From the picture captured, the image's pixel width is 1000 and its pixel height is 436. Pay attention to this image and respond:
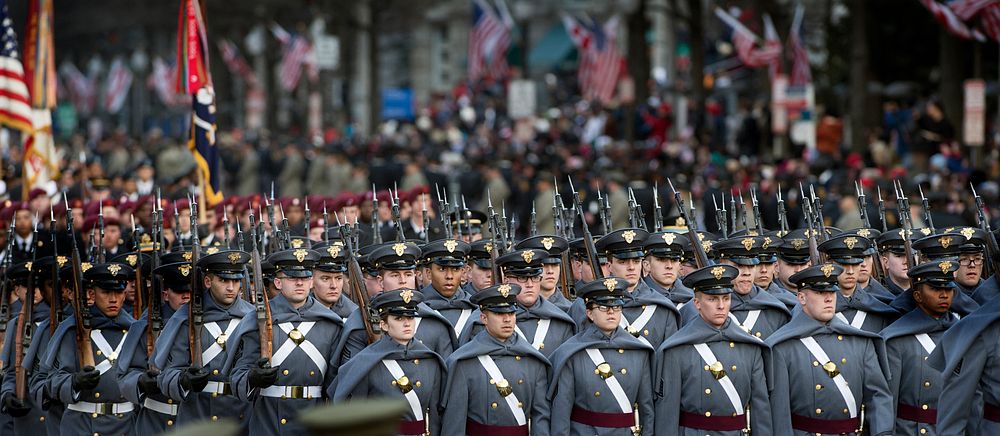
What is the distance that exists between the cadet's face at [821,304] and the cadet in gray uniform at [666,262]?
1924 mm

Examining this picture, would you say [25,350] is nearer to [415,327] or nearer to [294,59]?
[415,327]

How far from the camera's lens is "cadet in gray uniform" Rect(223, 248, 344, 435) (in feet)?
36.0

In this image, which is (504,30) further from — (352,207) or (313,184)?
(352,207)

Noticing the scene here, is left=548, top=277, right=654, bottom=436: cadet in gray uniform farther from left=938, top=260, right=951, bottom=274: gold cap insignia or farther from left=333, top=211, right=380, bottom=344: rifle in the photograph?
left=938, top=260, right=951, bottom=274: gold cap insignia

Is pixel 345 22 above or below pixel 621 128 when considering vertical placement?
above

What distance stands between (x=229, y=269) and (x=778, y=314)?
12.5 feet

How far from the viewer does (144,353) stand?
37.4ft

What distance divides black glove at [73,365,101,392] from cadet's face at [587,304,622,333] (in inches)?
130

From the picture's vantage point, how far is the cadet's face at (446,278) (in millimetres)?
12227

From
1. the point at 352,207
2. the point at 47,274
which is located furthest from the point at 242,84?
the point at 47,274

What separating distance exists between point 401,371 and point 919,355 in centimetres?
334

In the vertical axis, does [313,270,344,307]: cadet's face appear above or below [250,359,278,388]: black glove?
above

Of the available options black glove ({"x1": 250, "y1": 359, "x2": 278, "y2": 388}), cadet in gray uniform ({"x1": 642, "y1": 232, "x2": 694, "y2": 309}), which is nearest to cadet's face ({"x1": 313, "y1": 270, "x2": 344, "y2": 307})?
black glove ({"x1": 250, "y1": 359, "x2": 278, "y2": 388})

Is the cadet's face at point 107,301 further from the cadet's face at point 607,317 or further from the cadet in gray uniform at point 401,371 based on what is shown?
the cadet's face at point 607,317
